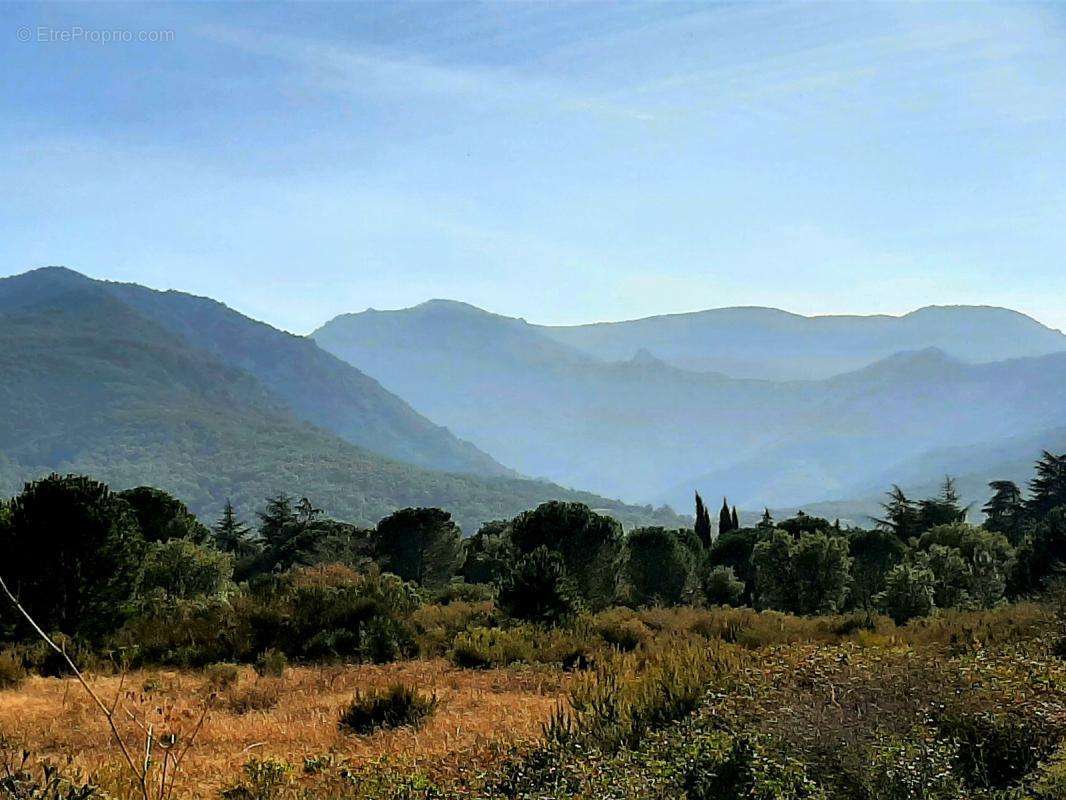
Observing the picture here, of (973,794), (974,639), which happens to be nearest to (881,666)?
(973,794)

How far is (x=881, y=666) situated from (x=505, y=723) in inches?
181

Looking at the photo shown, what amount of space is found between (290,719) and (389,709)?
1368mm

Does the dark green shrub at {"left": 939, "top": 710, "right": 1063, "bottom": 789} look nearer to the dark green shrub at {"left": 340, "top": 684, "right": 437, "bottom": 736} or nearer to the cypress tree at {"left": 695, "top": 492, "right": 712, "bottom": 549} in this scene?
the dark green shrub at {"left": 340, "top": 684, "right": 437, "bottom": 736}

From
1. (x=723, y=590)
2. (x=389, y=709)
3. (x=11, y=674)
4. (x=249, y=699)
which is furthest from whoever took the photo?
(x=723, y=590)

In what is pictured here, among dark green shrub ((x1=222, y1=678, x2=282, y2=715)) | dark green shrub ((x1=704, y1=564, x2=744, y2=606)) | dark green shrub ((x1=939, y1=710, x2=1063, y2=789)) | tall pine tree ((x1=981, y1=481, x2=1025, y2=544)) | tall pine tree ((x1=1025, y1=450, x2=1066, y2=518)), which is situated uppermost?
dark green shrub ((x1=939, y1=710, x2=1063, y2=789))

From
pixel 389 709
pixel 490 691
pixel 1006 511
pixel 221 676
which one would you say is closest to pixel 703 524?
pixel 1006 511

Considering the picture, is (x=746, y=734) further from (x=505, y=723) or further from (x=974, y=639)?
(x=974, y=639)

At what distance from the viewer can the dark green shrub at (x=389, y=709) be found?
11.5 m

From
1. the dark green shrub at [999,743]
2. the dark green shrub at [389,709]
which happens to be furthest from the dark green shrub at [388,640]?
the dark green shrub at [999,743]

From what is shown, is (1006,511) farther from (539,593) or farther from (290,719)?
(290,719)

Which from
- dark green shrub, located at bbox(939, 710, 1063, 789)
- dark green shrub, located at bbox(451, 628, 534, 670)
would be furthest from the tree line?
dark green shrub, located at bbox(939, 710, 1063, 789)

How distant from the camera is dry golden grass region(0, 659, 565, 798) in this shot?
363 inches

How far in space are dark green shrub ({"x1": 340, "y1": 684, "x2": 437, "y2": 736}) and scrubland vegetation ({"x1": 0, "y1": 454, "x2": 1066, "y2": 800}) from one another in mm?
36

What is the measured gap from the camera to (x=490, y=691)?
1412 centimetres
